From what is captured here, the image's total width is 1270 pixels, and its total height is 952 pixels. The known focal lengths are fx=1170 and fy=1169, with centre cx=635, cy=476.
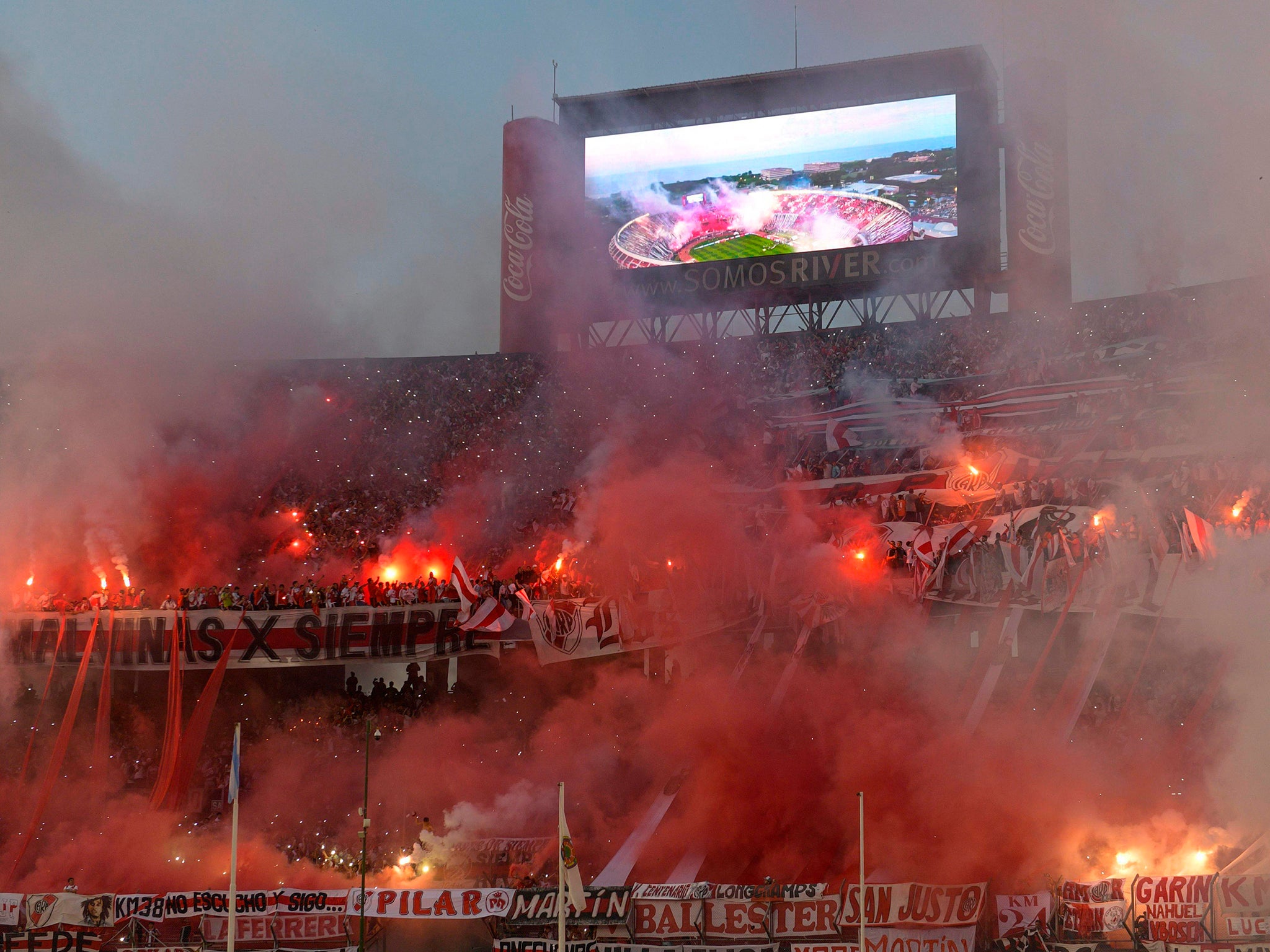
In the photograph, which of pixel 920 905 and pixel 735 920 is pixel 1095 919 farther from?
pixel 735 920

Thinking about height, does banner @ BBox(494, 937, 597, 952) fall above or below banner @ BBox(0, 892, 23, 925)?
below

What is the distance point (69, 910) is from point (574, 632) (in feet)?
26.6

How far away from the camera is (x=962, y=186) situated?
2680 centimetres

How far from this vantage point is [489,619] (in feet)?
62.0

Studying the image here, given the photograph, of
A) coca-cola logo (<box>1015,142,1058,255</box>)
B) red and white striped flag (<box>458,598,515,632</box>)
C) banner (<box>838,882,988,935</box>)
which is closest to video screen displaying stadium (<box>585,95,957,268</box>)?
coca-cola logo (<box>1015,142,1058,255</box>)

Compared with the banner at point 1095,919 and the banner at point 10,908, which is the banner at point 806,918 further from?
the banner at point 10,908

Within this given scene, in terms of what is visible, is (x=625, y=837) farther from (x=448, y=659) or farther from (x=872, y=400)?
(x=872, y=400)

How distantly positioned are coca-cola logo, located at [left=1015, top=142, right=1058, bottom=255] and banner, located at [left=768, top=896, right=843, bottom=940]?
Answer: 16765 millimetres

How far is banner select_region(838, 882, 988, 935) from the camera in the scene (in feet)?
47.3

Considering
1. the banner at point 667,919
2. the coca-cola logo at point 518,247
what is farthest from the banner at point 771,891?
the coca-cola logo at point 518,247

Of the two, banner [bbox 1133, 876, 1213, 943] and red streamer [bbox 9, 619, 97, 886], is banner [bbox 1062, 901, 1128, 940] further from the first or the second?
red streamer [bbox 9, 619, 97, 886]

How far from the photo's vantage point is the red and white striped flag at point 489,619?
1888 centimetres

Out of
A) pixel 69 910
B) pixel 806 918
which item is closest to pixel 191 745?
pixel 69 910

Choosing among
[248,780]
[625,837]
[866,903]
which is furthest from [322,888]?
[866,903]
